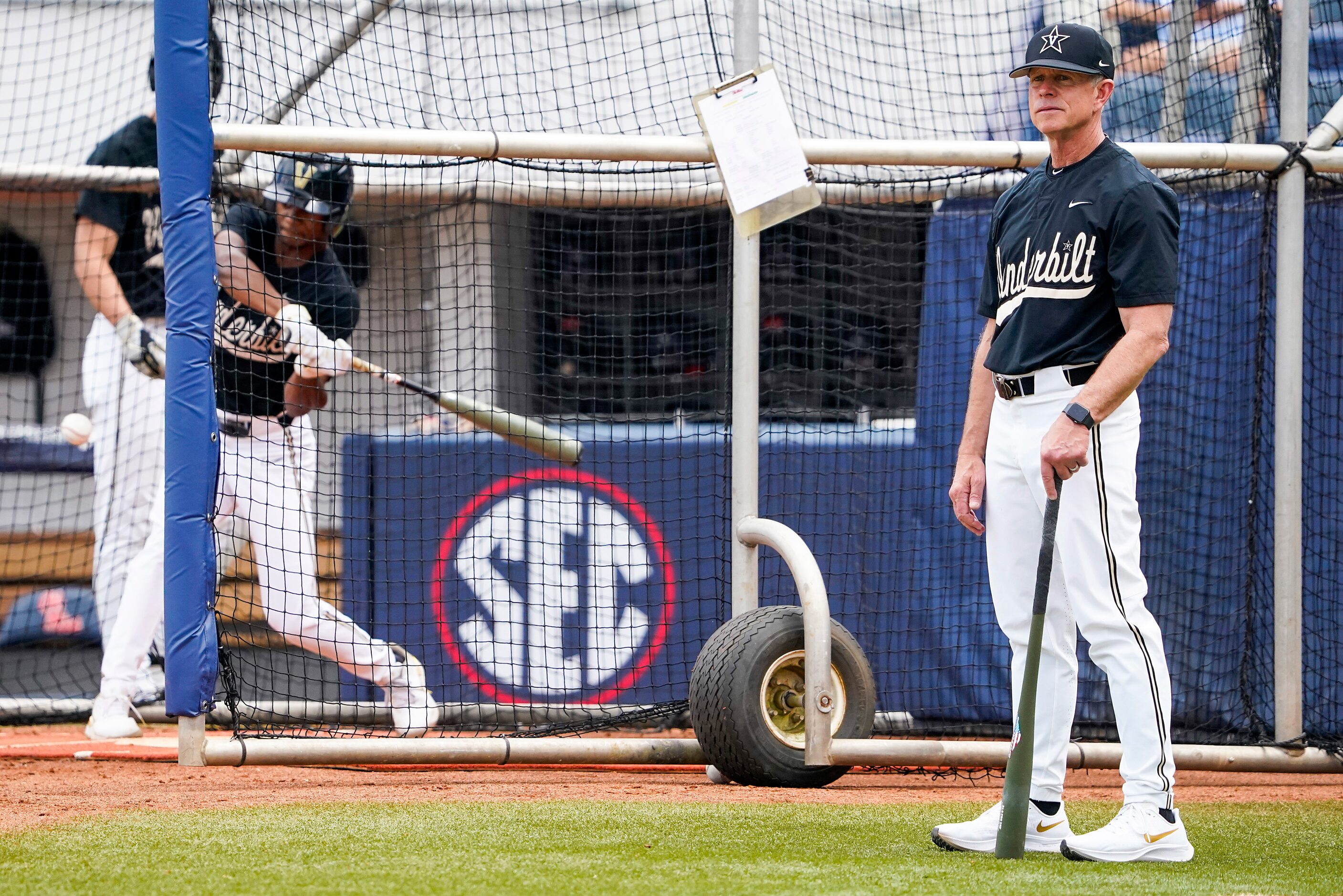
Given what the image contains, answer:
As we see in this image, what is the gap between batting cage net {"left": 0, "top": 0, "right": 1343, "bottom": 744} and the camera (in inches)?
201

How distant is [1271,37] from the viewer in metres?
4.98

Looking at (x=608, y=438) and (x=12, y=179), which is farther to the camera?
(x=608, y=438)

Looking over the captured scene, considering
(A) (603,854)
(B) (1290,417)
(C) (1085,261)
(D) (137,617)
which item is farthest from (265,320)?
(B) (1290,417)

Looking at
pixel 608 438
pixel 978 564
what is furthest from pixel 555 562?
pixel 978 564

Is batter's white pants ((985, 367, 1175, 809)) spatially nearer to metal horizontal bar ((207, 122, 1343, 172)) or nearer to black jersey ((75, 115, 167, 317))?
metal horizontal bar ((207, 122, 1343, 172))

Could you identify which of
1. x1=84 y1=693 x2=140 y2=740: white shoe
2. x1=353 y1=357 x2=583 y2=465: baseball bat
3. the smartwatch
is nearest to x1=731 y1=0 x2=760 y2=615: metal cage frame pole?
x1=353 y1=357 x2=583 y2=465: baseball bat

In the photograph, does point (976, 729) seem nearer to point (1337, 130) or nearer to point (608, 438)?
point (608, 438)

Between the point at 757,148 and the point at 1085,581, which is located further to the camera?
the point at 757,148

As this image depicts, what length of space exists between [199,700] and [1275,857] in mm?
2879

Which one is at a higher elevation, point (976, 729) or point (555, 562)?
point (555, 562)

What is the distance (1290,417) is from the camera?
15.6 feet

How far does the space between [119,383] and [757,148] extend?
3.00 meters

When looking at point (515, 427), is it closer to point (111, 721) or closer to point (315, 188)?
point (315, 188)

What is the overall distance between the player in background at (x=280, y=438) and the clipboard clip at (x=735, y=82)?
4.37 ft
